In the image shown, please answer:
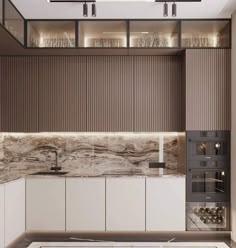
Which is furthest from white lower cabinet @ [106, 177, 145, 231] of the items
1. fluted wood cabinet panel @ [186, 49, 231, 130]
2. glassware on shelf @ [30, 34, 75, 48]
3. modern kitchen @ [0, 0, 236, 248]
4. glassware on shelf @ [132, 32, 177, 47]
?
glassware on shelf @ [30, 34, 75, 48]

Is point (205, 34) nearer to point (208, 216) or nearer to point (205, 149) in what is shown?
point (205, 149)

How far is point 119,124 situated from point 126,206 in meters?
1.22

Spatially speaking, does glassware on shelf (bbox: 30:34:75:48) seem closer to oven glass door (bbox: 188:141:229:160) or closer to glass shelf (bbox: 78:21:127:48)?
glass shelf (bbox: 78:21:127:48)

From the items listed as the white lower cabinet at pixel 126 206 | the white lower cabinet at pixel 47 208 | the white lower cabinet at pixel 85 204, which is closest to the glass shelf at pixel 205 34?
the white lower cabinet at pixel 126 206

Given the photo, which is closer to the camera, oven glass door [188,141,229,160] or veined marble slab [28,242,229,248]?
veined marble slab [28,242,229,248]

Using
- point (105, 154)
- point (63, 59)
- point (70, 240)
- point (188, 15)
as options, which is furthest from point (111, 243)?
point (188, 15)

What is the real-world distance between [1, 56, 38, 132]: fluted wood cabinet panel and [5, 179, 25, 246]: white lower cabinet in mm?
1019

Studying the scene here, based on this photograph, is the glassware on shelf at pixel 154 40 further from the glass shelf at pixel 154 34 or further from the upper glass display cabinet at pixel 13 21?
the upper glass display cabinet at pixel 13 21

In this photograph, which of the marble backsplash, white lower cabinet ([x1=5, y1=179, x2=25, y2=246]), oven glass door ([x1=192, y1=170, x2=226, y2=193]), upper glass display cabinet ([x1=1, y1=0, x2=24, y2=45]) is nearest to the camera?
upper glass display cabinet ([x1=1, y1=0, x2=24, y2=45])

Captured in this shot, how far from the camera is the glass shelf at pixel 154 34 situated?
575 centimetres

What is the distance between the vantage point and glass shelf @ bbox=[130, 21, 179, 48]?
18.9 ft

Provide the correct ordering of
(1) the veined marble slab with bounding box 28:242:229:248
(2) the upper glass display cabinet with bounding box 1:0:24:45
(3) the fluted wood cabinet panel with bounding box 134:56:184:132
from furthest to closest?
(3) the fluted wood cabinet panel with bounding box 134:56:184:132
(1) the veined marble slab with bounding box 28:242:229:248
(2) the upper glass display cabinet with bounding box 1:0:24:45

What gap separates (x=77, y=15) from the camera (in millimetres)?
5527

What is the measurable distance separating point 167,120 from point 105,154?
3.50 feet
